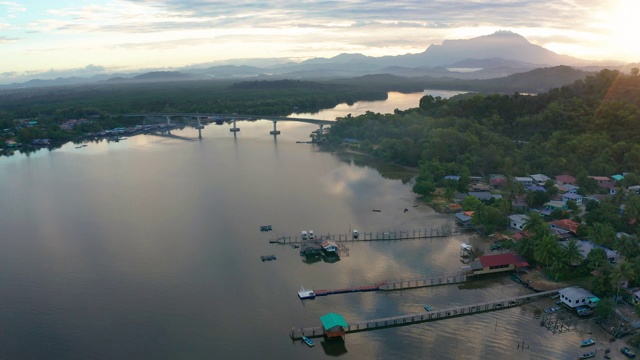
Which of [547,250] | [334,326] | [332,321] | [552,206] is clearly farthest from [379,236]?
[552,206]

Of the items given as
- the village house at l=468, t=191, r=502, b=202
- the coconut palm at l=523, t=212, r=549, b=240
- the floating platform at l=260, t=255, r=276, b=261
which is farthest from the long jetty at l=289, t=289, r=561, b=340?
the village house at l=468, t=191, r=502, b=202

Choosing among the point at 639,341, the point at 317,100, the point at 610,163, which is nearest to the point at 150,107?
the point at 317,100

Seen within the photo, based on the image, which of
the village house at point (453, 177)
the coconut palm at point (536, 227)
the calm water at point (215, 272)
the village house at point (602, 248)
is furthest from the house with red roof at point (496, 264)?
the village house at point (453, 177)

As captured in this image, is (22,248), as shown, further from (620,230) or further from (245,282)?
(620,230)

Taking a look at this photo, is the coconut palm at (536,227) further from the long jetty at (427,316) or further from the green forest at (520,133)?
the green forest at (520,133)

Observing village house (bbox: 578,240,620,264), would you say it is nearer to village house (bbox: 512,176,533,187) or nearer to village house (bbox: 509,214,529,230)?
village house (bbox: 509,214,529,230)

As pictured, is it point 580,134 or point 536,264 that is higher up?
point 580,134
